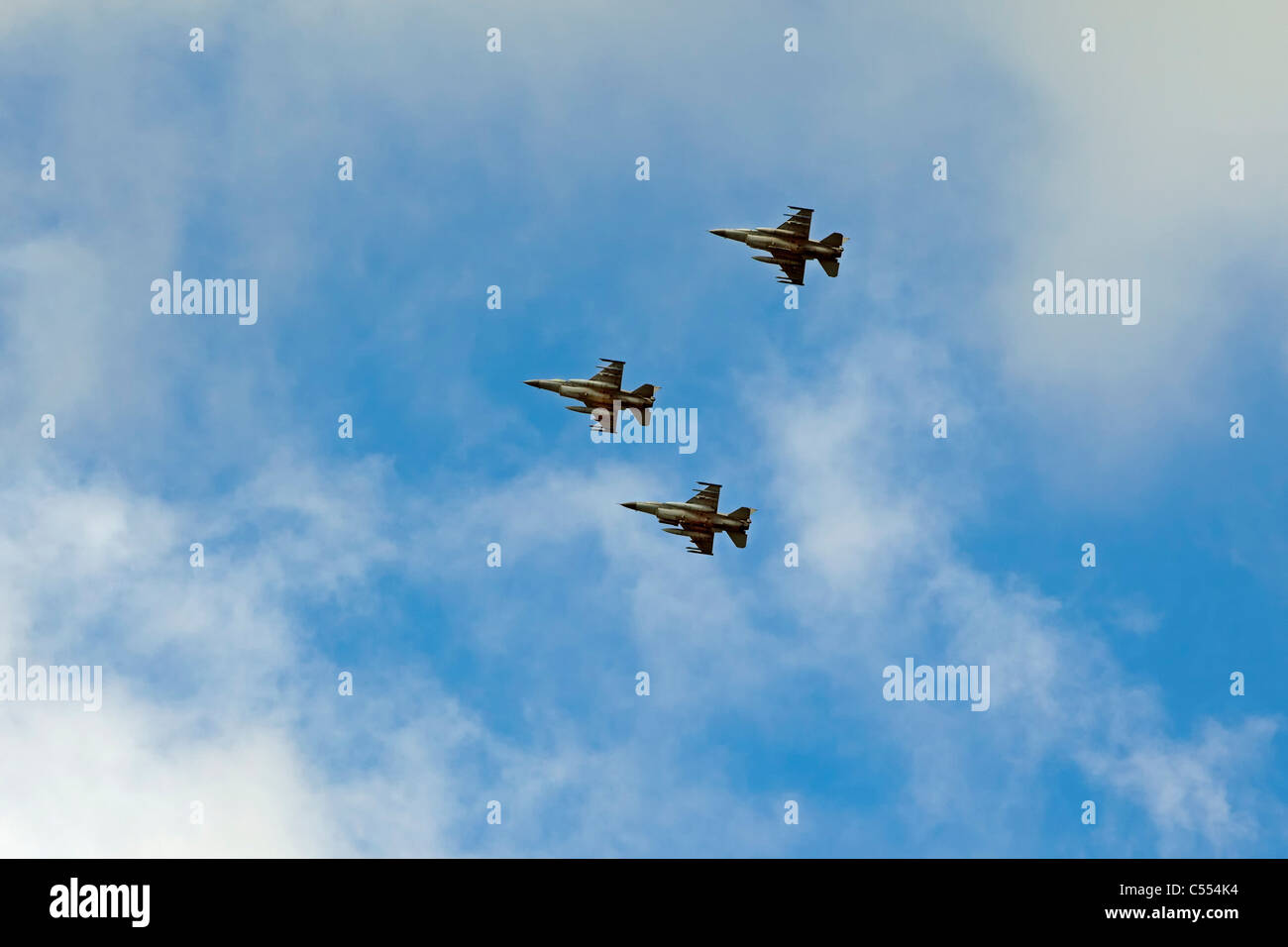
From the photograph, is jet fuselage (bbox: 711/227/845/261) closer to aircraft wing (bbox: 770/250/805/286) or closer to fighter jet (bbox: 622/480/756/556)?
aircraft wing (bbox: 770/250/805/286)

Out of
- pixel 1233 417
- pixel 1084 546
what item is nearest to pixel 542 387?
pixel 1084 546

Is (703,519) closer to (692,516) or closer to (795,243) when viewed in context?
(692,516)

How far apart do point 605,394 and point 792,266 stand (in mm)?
26294

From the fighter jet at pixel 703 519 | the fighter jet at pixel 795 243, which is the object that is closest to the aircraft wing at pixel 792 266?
the fighter jet at pixel 795 243

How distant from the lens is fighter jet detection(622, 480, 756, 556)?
566 feet

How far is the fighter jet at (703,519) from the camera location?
172 m

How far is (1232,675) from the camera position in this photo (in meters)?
160

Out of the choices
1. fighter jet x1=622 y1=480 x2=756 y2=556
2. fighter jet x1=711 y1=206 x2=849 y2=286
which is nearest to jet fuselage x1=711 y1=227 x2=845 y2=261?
fighter jet x1=711 y1=206 x2=849 y2=286

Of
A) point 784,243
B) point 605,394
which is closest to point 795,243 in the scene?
point 784,243

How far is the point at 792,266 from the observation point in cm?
17888

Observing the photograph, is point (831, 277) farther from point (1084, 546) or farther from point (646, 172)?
point (1084, 546)
